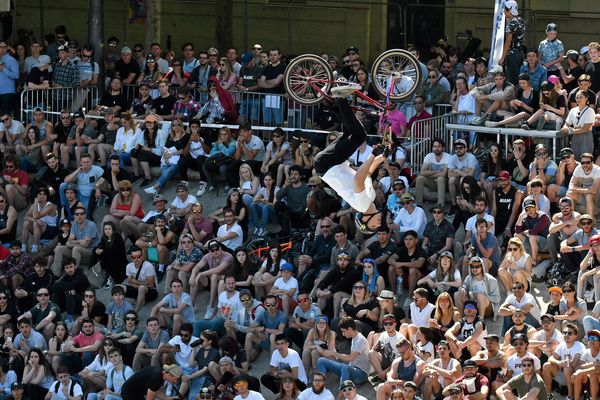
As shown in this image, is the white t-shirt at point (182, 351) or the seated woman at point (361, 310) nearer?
the seated woman at point (361, 310)

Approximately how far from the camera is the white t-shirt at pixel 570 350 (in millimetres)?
17469

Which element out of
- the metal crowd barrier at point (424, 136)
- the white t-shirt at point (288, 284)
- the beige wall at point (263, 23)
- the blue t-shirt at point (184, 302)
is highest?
the beige wall at point (263, 23)

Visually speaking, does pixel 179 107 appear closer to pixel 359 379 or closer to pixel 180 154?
pixel 180 154

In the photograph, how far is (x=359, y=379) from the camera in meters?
18.5

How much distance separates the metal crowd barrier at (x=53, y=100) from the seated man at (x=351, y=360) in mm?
8419

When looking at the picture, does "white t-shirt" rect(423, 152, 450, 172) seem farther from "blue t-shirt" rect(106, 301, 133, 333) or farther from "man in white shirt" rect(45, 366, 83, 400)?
"man in white shirt" rect(45, 366, 83, 400)

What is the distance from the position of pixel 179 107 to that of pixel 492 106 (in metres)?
5.28

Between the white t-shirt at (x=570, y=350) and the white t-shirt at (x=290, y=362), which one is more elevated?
the white t-shirt at (x=570, y=350)

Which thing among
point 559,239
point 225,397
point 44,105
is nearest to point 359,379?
point 225,397

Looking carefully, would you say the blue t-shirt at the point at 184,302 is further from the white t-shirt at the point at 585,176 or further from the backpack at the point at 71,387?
the white t-shirt at the point at 585,176

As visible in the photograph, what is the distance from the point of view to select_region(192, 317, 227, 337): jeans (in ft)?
65.0

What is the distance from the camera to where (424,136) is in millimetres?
21688

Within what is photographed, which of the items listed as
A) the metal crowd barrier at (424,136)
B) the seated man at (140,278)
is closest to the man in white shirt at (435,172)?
the metal crowd barrier at (424,136)

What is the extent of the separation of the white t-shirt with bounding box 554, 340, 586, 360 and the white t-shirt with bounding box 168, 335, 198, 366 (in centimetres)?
461
